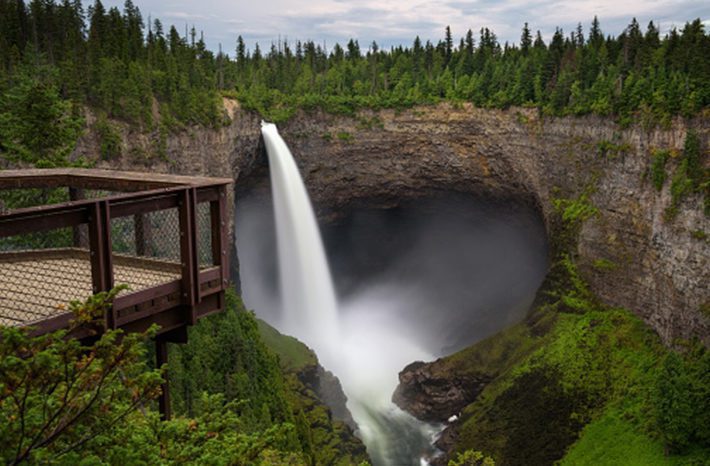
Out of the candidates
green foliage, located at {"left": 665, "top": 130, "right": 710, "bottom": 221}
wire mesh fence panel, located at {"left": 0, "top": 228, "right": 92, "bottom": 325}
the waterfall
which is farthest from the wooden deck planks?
the waterfall

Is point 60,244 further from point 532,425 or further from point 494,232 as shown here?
point 494,232

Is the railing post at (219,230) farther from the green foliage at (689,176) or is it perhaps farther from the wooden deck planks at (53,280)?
the green foliage at (689,176)

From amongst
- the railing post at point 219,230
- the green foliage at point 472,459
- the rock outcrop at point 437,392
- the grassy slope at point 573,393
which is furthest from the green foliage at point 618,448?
the railing post at point 219,230

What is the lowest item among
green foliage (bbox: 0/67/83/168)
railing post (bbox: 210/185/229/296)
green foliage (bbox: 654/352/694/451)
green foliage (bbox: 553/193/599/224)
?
green foliage (bbox: 654/352/694/451)

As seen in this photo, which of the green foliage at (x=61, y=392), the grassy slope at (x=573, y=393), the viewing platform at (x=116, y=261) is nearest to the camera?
the green foliage at (x=61, y=392)

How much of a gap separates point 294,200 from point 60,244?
39.6 meters

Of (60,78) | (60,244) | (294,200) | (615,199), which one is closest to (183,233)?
(60,244)

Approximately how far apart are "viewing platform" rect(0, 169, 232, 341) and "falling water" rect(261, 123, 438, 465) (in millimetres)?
47343

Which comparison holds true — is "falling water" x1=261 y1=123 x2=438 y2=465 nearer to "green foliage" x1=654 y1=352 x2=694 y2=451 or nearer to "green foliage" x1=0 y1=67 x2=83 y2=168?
"green foliage" x1=654 y1=352 x2=694 y2=451

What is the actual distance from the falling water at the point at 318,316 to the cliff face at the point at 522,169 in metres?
2.64

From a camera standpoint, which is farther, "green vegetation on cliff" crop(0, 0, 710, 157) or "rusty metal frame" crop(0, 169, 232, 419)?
"green vegetation on cliff" crop(0, 0, 710, 157)

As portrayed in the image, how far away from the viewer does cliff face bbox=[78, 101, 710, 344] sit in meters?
42.7

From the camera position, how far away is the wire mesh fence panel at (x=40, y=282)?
9805mm

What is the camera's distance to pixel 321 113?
67.0 metres
